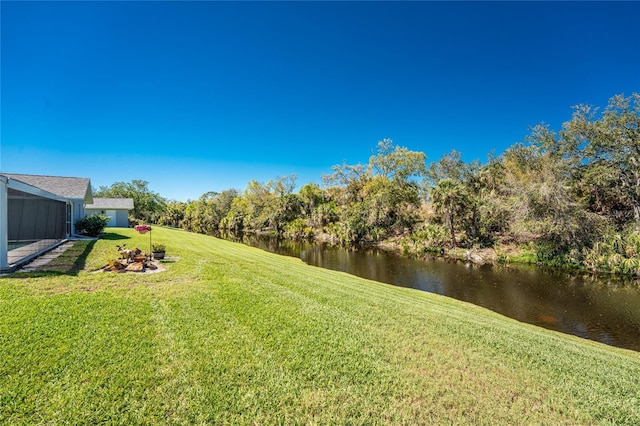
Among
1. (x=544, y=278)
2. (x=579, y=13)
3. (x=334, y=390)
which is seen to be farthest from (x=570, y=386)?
(x=579, y=13)

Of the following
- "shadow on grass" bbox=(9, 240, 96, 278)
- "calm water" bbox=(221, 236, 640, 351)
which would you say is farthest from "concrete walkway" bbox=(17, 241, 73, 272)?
"calm water" bbox=(221, 236, 640, 351)

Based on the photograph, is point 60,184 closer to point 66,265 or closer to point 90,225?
point 90,225

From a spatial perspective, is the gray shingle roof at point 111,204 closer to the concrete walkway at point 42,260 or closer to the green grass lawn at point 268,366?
the concrete walkway at point 42,260

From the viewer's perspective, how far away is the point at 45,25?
10344 millimetres

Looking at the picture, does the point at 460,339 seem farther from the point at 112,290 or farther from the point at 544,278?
the point at 544,278

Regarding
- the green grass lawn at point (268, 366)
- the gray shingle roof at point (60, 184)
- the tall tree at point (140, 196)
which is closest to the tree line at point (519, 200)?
the green grass lawn at point (268, 366)

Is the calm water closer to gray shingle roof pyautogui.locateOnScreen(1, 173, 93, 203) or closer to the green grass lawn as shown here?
the green grass lawn

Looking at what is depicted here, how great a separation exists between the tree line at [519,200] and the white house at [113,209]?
64.7ft

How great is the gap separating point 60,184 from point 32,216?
5697 mm

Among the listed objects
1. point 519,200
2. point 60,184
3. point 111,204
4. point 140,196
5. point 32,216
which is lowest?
point 32,216

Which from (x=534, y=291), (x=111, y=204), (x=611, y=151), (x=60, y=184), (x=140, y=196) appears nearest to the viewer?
(x=534, y=291)

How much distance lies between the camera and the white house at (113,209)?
29703mm

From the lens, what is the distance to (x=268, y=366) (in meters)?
3.82

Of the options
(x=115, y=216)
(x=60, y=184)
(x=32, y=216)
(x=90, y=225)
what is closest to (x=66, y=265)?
(x=32, y=216)
